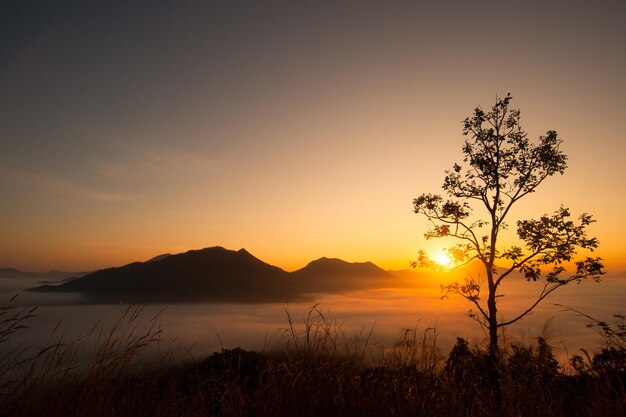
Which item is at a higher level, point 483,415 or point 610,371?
point 610,371

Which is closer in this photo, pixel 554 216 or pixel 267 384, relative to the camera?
pixel 267 384

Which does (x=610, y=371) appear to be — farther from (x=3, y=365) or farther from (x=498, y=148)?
(x=498, y=148)

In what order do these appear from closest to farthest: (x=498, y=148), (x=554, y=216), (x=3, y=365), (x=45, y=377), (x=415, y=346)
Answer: (x=3, y=365), (x=45, y=377), (x=415, y=346), (x=554, y=216), (x=498, y=148)

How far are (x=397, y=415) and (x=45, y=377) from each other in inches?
158

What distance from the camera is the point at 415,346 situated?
19.2 ft

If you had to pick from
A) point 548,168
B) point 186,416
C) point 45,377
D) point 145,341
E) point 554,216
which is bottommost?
point 186,416

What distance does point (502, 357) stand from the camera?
14.8ft

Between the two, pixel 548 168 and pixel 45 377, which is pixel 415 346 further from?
pixel 548 168

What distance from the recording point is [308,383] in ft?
14.8

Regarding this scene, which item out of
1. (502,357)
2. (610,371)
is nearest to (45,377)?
(502,357)

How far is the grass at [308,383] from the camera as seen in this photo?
396 centimetres

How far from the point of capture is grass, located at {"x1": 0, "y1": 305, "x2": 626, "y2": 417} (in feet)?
13.0

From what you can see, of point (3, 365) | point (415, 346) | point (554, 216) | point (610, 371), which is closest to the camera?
point (3, 365)

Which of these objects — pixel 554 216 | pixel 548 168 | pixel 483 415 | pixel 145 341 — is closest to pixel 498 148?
pixel 548 168
